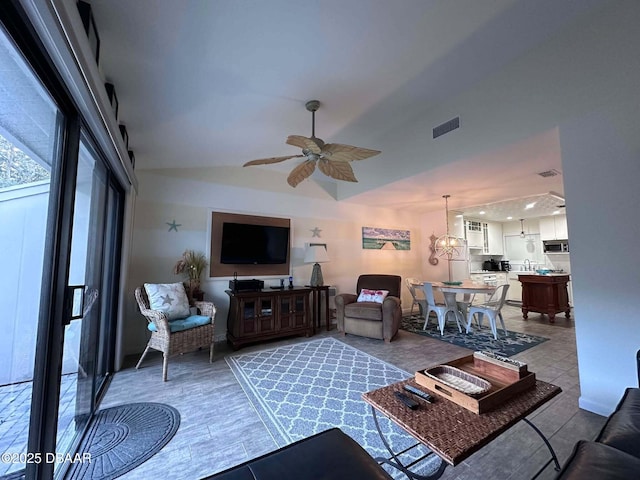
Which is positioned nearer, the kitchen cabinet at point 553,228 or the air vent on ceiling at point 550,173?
the air vent on ceiling at point 550,173

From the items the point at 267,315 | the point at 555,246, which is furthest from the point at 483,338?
the point at 555,246

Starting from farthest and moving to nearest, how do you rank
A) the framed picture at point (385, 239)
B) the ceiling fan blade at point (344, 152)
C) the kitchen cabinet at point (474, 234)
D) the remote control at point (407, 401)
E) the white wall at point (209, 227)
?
1. the kitchen cabinet at point (474, 234)
2. the framed picture at point (385, 239)
3. the white wall at point (209, 227)
4. the ceiling fan blade at point (344, 152)
5. the remote control at point (407, 401)

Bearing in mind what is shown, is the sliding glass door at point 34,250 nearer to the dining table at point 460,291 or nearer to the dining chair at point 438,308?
the dining chair at point 438,308

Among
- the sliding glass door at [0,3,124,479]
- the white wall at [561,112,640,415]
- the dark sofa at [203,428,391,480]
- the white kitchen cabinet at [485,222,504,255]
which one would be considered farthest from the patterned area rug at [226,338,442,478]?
the white kitchen cabinet at [485,222,504,255]

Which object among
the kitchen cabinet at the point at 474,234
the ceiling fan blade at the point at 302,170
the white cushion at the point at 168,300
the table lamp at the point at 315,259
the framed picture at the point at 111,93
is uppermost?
the framed picture at the point at 111,93

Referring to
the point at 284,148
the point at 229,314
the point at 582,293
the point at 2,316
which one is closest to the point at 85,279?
the point at 2,316

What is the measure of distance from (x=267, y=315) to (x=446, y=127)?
137 inches

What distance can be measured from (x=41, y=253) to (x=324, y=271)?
4051 mm

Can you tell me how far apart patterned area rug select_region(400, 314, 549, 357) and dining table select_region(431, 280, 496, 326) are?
0.31 metres

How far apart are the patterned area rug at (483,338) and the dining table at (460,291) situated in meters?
0.31

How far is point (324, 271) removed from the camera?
16.3 ft

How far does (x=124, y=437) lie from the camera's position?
5.81ft

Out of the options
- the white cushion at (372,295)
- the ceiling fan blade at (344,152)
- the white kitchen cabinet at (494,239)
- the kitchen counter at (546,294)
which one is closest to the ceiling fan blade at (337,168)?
the ceiling fan blade at (344,152)

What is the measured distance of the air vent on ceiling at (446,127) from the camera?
9.84ft
